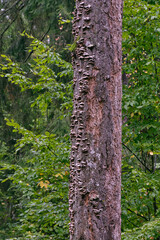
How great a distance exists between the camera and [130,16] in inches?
146

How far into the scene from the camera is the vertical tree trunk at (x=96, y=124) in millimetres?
1570

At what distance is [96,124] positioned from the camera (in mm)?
1630

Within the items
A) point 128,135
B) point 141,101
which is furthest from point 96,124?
point 128,135

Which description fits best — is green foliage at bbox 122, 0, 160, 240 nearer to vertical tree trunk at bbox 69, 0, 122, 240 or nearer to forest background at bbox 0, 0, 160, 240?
forest background at bbox 0, 0, 160, 240

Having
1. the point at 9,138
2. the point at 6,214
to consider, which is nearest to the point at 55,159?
the point at 9,138

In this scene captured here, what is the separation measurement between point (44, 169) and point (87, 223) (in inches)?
87.0

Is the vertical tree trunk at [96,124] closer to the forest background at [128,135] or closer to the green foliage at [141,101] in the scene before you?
the forest background at [128,135]

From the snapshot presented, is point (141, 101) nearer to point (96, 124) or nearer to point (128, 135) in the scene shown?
point (128, 135)

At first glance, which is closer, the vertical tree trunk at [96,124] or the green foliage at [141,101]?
the vertical tree trunk at [96,124]

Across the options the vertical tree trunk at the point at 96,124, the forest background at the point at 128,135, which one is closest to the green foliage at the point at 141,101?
the forest background at the point at 128,135

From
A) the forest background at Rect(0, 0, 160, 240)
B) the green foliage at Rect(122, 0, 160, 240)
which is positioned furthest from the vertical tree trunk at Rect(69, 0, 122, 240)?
the green foliage at Rect(122, 0, 160, 240)

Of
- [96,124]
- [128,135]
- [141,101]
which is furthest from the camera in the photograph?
[128,135]

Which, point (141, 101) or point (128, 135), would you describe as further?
point (128, 135)

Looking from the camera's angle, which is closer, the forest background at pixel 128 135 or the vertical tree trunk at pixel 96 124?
the vertical tree trunk at pixel 96 124
